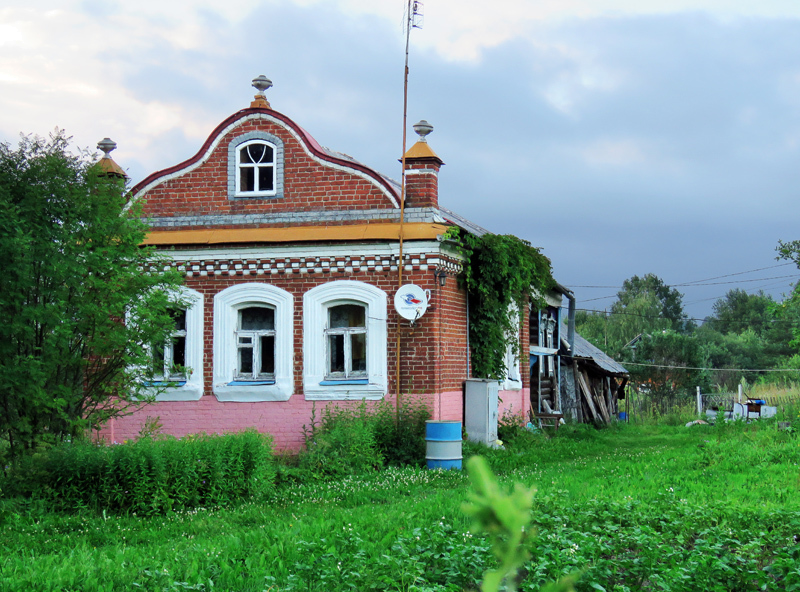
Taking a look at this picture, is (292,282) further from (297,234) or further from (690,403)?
(690,403)

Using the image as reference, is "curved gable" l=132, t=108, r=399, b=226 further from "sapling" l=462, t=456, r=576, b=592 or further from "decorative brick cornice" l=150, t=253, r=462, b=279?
"sapling" l=462, t=456, r=576, b=592

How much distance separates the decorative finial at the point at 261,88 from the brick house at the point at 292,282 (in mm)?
43

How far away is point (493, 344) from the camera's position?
17.7 m

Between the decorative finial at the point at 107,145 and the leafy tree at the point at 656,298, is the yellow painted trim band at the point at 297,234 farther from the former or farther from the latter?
the leafy tree at the point at 656,298

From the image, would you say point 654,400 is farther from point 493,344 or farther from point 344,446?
point 344,446

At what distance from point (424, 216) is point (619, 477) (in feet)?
19.8

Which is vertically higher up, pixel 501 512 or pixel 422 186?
pixel 422 186

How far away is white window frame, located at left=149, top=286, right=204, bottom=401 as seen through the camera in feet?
54.2

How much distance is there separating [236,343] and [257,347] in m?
0.40

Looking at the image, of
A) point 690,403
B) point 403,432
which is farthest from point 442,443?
point 690,403

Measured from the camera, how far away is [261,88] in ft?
56.7

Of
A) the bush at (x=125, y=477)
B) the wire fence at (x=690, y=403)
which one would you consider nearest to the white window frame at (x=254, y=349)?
the bush at (x=125, y=477)

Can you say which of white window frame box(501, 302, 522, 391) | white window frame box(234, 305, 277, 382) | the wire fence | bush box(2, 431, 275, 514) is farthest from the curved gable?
the wire fence

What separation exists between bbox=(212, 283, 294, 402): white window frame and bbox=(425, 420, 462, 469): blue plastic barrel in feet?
10.1
